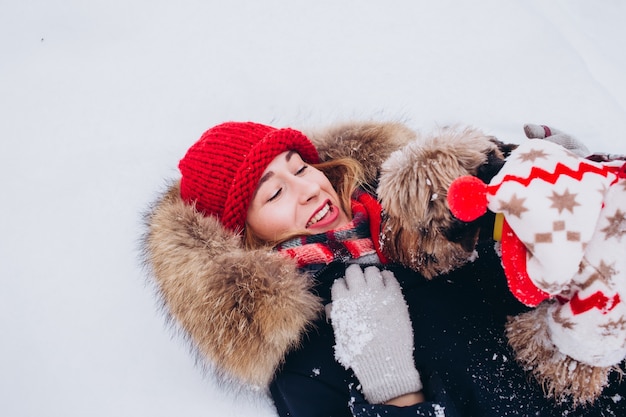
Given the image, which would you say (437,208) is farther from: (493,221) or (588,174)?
(588,174)

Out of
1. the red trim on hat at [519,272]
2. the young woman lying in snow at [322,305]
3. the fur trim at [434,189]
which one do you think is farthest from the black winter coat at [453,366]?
the red trim on hat at [519,272]

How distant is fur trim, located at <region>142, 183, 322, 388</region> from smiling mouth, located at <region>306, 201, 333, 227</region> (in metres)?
0.22

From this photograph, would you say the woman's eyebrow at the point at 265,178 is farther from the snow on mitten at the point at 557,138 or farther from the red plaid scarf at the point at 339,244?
the snow on mitten at the point at 557,138

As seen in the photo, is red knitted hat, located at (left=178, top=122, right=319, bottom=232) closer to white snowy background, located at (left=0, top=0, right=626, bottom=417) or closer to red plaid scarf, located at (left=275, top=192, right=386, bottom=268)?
red plaid scarf, located at (left=275, top=192, right=386, bottom=268)

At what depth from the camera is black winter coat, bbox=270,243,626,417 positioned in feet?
3.89

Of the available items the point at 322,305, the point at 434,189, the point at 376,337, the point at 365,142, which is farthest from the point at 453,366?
the point at 365,142

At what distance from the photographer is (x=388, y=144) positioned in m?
1.79

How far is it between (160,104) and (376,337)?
1533 millimetres

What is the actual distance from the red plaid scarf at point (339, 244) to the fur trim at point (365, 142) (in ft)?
1.11

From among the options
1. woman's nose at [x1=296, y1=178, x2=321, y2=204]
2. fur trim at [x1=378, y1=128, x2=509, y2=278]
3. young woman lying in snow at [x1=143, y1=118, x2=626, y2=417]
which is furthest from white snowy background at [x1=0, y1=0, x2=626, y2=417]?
fur trim at [x1=378, y1=128, x2=509, y2=278]

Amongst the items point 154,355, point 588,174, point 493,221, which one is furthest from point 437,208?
point 154,355

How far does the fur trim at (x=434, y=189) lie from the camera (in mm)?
1018

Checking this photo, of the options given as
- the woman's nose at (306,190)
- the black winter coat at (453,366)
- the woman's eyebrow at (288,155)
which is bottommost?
the black winter coat at (453,366)

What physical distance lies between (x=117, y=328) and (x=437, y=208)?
4.33 ft
